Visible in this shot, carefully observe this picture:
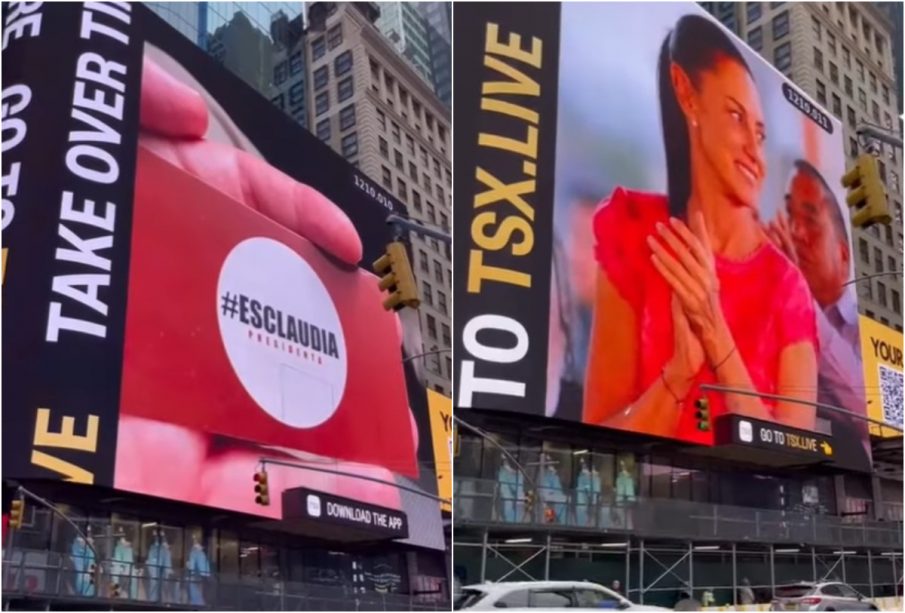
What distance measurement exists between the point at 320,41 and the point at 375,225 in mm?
11151

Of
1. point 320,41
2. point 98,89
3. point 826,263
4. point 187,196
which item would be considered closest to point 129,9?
point 98,89

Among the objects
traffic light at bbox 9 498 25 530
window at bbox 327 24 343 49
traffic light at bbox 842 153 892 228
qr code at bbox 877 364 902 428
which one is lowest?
traffic light at bbox 9 498 25 530

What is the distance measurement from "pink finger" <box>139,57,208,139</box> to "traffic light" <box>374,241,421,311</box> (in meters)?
15.4

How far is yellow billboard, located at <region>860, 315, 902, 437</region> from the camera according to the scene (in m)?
46.5

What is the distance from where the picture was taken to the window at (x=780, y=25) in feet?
211

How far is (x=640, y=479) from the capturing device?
1399 inches

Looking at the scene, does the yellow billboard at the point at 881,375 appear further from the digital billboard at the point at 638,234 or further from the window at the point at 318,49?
the window at the point at 318,49

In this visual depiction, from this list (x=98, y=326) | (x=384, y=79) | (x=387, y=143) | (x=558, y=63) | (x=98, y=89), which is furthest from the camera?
(x=384, y=79)

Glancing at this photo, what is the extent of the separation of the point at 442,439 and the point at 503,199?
11.5 m

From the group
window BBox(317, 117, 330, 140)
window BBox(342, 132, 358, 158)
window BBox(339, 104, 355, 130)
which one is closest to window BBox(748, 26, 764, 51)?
window BBox(339, 104, 355, 130)

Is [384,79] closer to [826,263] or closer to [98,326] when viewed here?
[826,263]

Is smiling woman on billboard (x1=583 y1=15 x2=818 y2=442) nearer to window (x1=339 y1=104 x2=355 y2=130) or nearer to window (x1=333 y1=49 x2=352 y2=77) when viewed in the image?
window (x1=339 y1=104 x2=355 y2=130)

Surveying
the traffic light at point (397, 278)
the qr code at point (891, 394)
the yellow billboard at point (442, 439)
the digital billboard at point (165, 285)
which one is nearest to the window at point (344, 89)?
the digital billboard at point (165, 285)

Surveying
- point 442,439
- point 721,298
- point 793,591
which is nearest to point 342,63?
point 442,439
